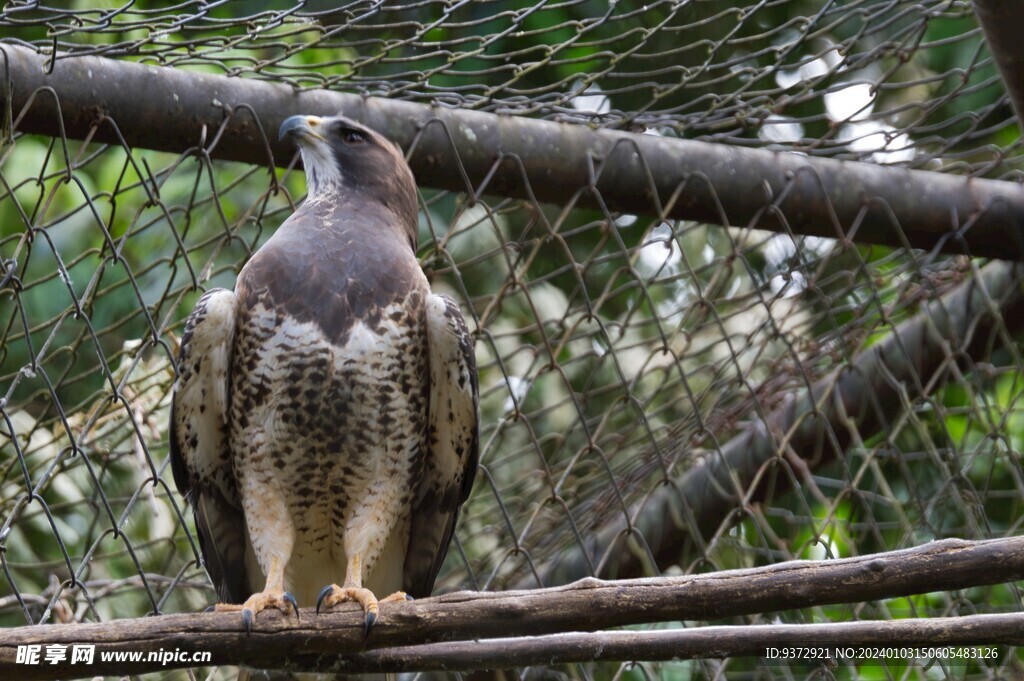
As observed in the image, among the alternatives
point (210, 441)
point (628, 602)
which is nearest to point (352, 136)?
point (210, 441)

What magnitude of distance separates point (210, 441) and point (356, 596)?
2.39 feet

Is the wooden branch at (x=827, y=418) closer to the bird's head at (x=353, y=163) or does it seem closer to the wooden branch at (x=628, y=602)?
the bird's head at (x=353, y=163)

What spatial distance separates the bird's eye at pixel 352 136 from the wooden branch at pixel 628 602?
1.69 metres

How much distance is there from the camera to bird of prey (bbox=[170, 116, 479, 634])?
3078 millimetres

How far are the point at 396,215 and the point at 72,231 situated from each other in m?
2.40

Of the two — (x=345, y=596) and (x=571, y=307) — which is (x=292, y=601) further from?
(x=571, y=307)

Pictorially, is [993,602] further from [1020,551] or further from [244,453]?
[244,453]

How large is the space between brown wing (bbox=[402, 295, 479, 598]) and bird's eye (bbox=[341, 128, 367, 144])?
0.60 metres

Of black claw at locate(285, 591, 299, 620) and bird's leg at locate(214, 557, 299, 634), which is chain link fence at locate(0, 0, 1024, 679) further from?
black claw at locate(285, 591, 299, 620)

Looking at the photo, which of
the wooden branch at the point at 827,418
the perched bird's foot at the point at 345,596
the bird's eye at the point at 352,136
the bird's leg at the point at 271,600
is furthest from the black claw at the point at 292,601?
the bird's eye at the point at 352,136

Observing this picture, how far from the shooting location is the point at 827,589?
2154 millimetres

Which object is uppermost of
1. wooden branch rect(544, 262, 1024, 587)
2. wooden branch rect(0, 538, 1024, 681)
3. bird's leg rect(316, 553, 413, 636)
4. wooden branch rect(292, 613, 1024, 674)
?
wooden branch rect(0, 538, 1024, 681)

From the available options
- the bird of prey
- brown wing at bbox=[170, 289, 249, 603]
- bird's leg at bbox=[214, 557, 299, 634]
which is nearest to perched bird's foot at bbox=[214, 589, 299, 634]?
bird's leg at bbox=[214, 557, 299, 634]

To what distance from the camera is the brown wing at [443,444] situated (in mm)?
3189
